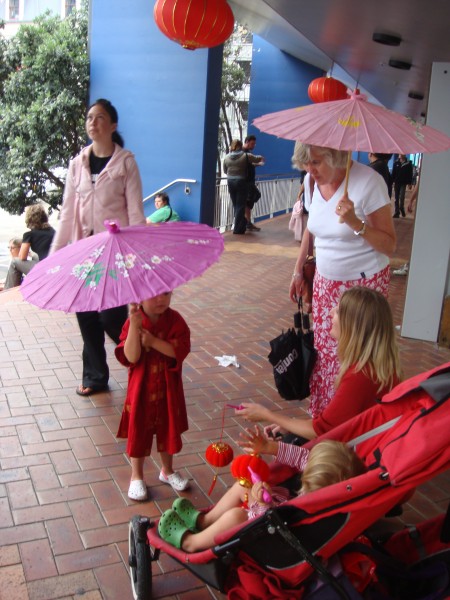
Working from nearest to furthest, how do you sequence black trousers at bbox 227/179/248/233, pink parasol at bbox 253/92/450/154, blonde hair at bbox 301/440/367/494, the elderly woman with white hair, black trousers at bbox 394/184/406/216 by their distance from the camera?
blonde hair at bbox 301/440/367/494
pink parasol at bbox 253/92/450/154
the elderly woman with white hair
black trousers at bbox 227/179/248/233
black trousers at bbox 394/184/406/216

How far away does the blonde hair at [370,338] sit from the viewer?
2578 millimetres

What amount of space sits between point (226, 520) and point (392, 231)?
1674 mm

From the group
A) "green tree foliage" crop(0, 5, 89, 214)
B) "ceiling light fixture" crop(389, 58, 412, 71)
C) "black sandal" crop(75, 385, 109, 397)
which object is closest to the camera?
"black sandal" crop(75, 385, 109, 397)

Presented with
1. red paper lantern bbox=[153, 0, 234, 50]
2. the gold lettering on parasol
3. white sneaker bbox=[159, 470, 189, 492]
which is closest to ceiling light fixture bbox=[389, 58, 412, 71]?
red paper lantern bbox=[153, 0, 234, 50]

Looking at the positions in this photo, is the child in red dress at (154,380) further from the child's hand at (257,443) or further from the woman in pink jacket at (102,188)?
the woman in pink jacket at (102,188)

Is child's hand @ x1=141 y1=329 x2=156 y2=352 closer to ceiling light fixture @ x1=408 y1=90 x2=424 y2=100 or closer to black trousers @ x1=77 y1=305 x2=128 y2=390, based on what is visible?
black trousers @ x1=77 y1=305 x2=128 y2=390

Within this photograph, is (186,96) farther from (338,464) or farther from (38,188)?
(338,464)

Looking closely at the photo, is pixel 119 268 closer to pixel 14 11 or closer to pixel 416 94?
pixel 416 94

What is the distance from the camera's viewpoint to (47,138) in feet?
37.6

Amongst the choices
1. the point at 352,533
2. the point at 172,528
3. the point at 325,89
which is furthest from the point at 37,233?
the point at 352,533

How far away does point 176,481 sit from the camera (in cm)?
323

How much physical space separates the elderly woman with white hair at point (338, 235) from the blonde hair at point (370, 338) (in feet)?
1.84

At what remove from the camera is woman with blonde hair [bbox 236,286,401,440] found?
8.45 feet

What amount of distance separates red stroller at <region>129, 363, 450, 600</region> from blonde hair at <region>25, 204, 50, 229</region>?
517 cm
